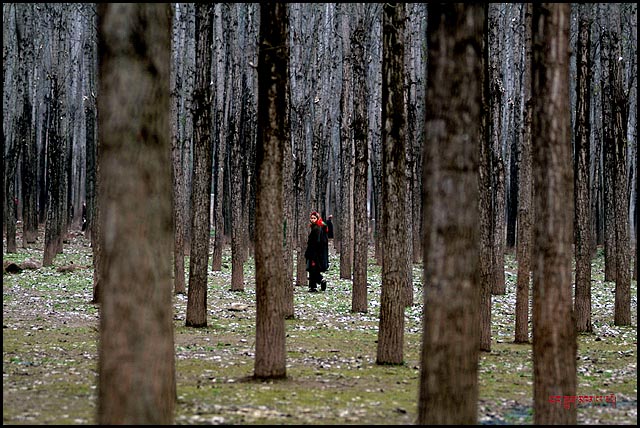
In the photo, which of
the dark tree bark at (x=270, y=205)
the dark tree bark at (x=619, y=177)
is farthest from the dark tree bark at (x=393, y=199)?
the dark tree bark at (x=619, y=177)

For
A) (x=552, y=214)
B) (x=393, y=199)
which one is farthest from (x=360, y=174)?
(x=552, y=214)

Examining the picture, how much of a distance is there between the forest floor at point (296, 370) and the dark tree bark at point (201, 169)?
21.2 inches

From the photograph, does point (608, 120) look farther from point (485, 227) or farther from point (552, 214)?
point (552, 214)

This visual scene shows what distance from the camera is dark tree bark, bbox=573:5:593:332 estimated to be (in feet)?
48.5

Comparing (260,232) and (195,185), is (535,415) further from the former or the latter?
(195,185)

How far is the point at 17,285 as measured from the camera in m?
23.4

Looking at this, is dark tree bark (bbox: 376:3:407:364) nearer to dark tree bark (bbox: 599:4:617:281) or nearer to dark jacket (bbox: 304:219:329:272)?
dark tree bark (bbox: 599:4:617:281)

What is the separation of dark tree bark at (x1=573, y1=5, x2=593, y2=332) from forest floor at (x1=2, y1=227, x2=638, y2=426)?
71cm

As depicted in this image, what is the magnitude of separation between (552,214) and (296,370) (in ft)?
16.0

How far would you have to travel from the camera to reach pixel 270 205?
10.1 m

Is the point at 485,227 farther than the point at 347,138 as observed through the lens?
No

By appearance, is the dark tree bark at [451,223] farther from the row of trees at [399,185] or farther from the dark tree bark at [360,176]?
the dark tree bark at [360,176]

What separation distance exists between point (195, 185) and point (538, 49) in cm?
904

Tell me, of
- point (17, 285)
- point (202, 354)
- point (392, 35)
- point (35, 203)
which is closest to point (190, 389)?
point (202, 354)
